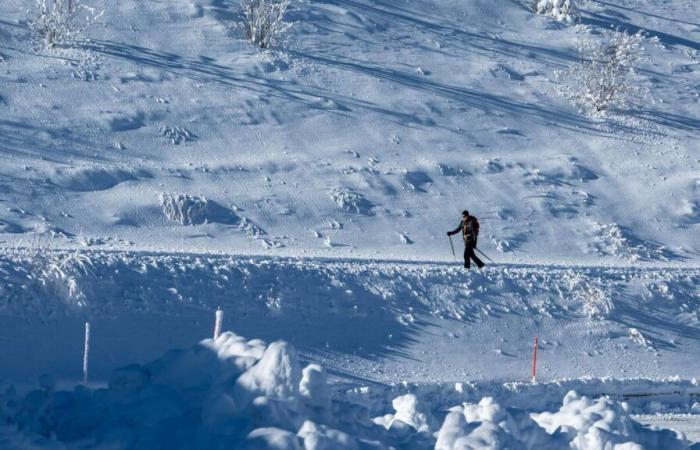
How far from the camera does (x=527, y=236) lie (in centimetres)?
2108

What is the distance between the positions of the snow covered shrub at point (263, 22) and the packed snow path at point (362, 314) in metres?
10.7

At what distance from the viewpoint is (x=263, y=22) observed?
2688cm

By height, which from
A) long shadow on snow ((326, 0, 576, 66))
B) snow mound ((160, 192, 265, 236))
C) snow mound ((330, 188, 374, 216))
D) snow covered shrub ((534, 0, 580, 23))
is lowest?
snow mound ((160, 192, 265, 236))

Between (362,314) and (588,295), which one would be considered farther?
(588,295)

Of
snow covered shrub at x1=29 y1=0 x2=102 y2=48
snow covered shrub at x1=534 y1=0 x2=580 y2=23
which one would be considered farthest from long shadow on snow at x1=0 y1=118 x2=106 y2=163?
snow covered shrub at x1=534 y1=0 x2=580 y2=23

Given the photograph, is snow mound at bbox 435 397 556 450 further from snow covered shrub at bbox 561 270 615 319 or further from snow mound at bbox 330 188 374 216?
snow mound at bbox 330 188 374 216

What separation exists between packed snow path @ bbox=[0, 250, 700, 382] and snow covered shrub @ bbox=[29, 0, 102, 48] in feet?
35.7

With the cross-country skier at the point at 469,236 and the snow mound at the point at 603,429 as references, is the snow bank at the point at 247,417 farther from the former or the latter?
the cross-country skier at the point at 469,236

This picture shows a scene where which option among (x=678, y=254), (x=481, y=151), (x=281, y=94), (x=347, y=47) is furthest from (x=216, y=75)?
(x=678, y=254)

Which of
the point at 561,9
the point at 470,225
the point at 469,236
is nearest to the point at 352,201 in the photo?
the point at 470,225

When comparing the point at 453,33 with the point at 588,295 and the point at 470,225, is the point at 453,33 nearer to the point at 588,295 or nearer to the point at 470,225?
the point at 470,225

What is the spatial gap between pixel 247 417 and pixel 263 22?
19.8 meters

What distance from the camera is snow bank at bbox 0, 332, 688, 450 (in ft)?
26.4

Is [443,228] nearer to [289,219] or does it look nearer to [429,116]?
[289,219]
